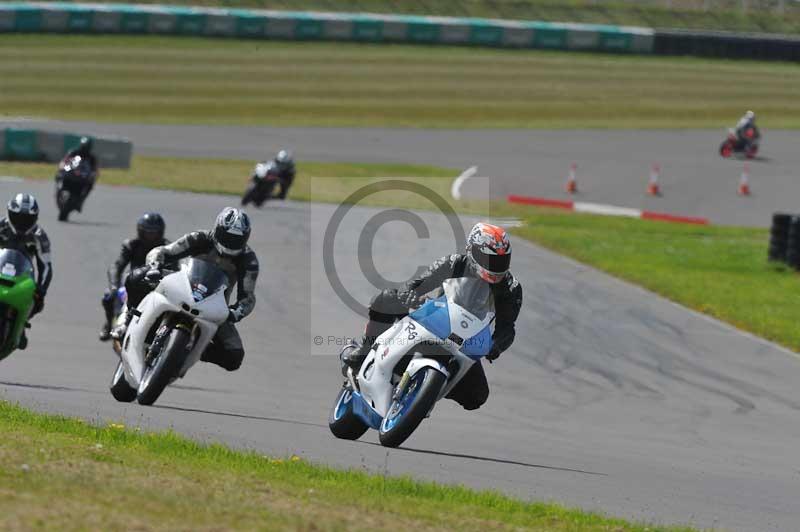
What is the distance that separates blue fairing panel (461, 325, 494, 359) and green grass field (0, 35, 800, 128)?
1510 inches

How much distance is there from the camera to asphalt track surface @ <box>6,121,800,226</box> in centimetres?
3716

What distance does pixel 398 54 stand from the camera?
59.9 metres

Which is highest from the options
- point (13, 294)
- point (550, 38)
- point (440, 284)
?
point (550, 38)

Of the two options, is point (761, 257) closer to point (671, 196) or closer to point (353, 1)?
point (671, 196)

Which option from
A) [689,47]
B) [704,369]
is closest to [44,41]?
[689,47]

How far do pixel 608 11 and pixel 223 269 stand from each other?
60.3 meters

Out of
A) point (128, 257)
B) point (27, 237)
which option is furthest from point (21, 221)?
point (128, 257)

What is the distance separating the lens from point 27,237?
1236 centimetres

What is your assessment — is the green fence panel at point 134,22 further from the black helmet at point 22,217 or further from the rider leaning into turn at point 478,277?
the rider leaning into turn at point 478,277

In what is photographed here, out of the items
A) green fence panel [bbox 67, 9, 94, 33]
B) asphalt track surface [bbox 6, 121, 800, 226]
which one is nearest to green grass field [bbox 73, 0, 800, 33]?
green fence panel [bbox 67, 9, 94, 33]

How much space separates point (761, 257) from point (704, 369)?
35.5 feet

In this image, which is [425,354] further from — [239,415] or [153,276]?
[239,415]

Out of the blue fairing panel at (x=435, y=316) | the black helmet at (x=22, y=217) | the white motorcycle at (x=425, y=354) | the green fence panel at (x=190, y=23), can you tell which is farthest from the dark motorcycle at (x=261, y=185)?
the green fence panel at (x=190, y=23)

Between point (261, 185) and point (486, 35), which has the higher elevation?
point (486, 35)
